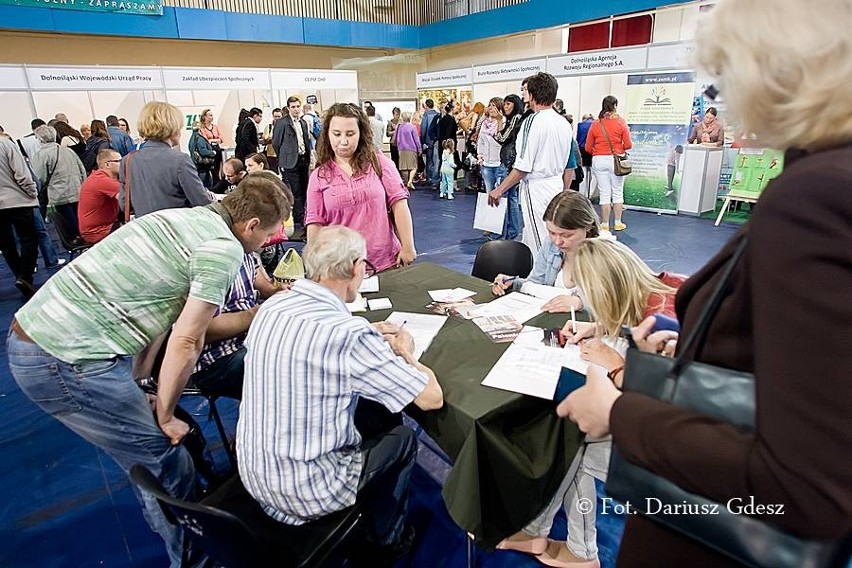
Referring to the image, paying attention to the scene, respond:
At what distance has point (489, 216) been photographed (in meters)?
6.04

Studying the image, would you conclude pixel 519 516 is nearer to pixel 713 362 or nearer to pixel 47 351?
pixel 713 362

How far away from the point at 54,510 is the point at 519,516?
6.63 ft

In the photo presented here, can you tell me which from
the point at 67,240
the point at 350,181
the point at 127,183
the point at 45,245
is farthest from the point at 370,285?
the point at 45,245

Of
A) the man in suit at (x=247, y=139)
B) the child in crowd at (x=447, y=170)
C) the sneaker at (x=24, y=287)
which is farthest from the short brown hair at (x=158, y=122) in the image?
the child in crowd at (x=447, y=170)

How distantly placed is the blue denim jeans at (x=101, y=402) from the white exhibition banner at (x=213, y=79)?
26.8 feet

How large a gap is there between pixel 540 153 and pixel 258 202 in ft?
8.73

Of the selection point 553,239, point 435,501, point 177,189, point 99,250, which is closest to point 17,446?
point 177,189

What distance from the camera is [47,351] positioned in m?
1.46

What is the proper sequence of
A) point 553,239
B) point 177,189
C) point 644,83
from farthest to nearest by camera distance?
1. point 644,83
2. point 177,189
3. point 553,239

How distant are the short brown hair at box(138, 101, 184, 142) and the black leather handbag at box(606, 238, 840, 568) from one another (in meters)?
3.10

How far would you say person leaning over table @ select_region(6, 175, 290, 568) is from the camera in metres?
1.47

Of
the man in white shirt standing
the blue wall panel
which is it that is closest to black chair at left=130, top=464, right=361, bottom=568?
the man in white shirt standing

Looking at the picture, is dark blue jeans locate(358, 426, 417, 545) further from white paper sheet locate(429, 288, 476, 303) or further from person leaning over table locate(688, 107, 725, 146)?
person leaning over table locate(688, 107, 725, 146)

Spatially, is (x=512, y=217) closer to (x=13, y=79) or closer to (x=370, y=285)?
(x=370, y=285)
